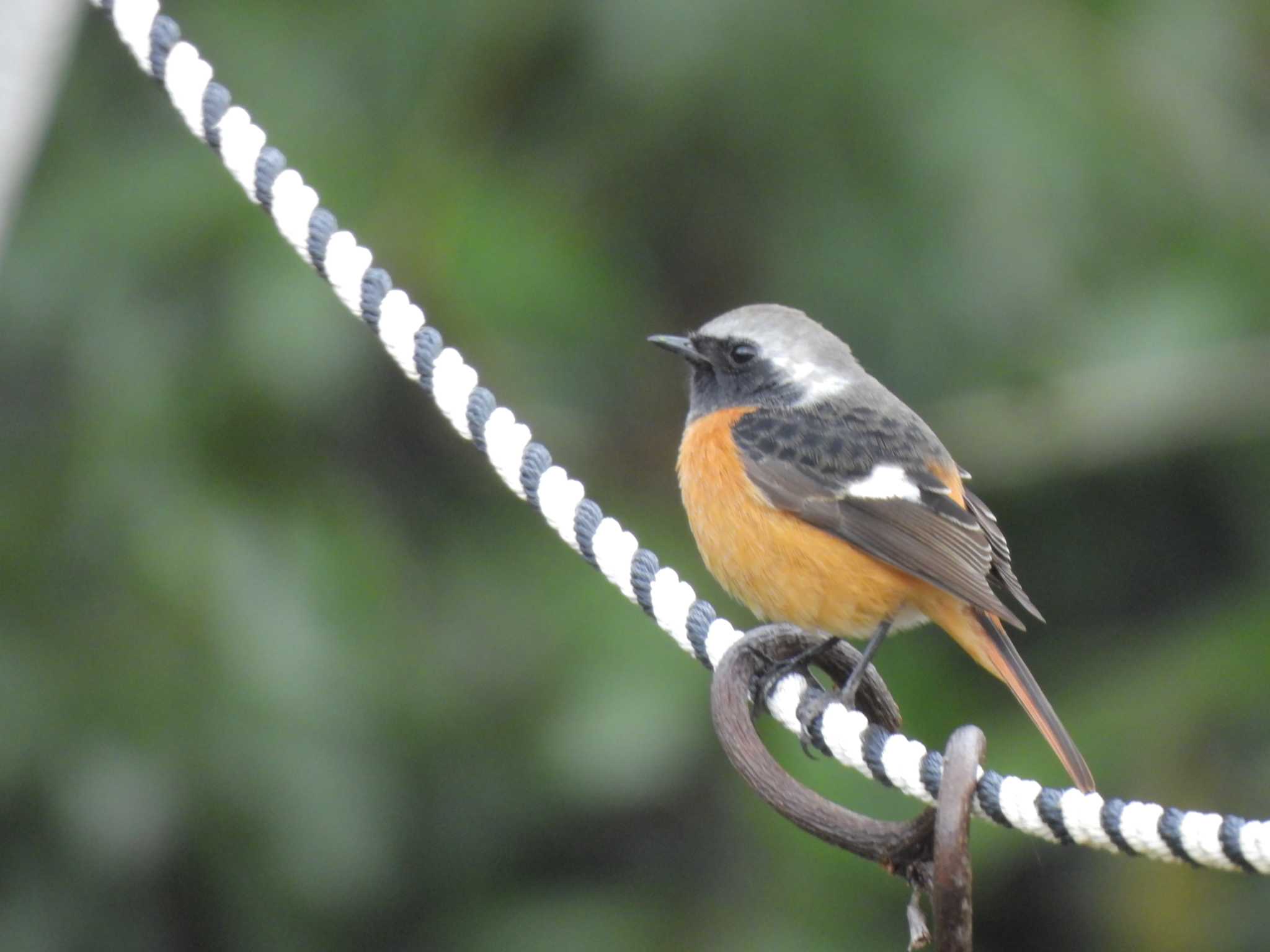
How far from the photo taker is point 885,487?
421 cm

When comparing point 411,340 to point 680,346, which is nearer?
point 411,340

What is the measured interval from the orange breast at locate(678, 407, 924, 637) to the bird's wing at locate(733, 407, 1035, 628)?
4 cm

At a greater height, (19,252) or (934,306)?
(19,252)

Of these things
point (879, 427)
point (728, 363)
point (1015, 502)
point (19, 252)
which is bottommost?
point (1015, 502)

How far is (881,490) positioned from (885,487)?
0.02 meters

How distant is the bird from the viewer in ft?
13.0

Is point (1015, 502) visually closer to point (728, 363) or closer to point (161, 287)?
point (728, 363)

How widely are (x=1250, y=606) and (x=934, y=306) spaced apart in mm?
1540

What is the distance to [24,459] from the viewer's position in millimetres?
5281

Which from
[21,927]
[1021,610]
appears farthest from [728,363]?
[21,927]

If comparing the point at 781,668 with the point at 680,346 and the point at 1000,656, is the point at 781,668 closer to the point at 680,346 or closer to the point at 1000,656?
the point at 1000,656

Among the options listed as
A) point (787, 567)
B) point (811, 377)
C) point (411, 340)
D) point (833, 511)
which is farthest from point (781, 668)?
point (811, 377)

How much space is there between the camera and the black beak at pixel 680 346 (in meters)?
4.66

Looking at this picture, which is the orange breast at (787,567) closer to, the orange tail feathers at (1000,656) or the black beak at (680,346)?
the orange tail feathers at (1000,656)
